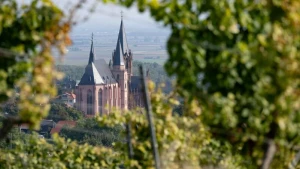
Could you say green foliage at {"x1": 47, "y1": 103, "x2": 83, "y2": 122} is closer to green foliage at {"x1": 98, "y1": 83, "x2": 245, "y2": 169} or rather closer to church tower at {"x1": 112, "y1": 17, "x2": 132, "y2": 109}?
church tower at {"x1": 112, "y1": 17, "x2": 132, "y2": 109}

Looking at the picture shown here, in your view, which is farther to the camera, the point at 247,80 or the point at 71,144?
the point at 71,144

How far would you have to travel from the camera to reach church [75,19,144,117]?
236ft

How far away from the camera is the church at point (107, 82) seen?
72.0 metres

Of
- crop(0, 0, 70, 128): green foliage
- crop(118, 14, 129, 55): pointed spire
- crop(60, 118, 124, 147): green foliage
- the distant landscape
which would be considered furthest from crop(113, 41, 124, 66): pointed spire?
crop(0, 0, 70, 128): green foliage

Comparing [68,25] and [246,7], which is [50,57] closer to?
A: [68,25]

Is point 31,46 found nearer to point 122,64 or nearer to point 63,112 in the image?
point 63,112

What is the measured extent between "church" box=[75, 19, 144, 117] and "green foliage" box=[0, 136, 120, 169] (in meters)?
63.9

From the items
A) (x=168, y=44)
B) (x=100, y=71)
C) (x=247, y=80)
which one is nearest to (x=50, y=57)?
(x=168, y=44)

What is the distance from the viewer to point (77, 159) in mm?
6098

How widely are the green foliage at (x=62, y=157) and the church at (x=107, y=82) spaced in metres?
63.9

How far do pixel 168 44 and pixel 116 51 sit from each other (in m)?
70.2

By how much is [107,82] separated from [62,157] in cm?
6753

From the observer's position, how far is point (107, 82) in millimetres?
73625

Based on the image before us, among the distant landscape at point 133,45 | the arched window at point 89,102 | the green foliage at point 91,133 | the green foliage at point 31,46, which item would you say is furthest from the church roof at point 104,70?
the green foliage at point 31,46
